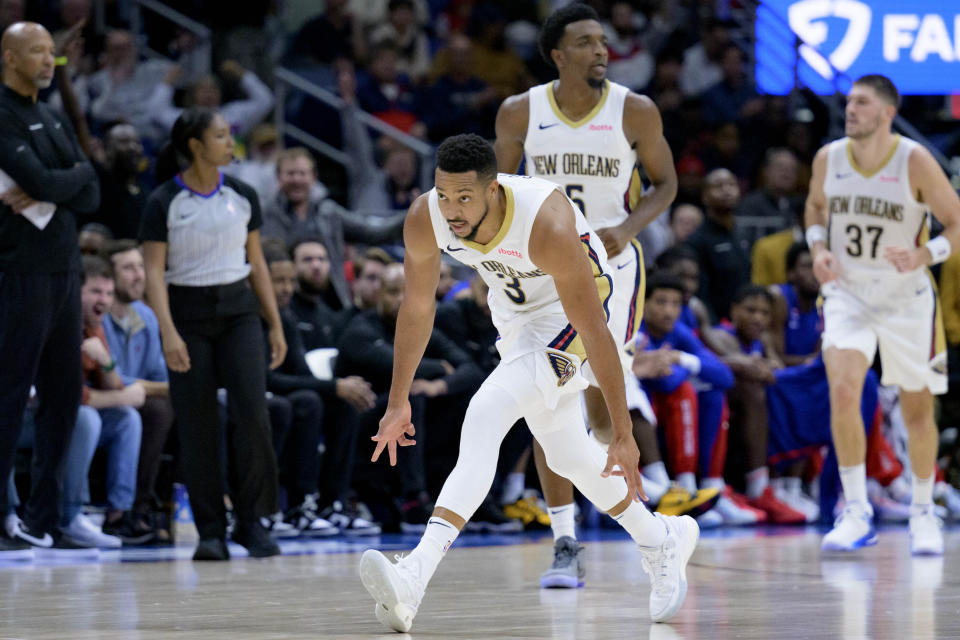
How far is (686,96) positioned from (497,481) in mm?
5892

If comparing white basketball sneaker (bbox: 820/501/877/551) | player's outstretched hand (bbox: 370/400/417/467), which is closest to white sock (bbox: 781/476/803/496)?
white basketball sneaker (bbox: 820/501/877/551)

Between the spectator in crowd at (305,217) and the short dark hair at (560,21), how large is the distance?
11.2ft

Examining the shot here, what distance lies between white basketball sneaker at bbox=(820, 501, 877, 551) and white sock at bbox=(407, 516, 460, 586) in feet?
10.5

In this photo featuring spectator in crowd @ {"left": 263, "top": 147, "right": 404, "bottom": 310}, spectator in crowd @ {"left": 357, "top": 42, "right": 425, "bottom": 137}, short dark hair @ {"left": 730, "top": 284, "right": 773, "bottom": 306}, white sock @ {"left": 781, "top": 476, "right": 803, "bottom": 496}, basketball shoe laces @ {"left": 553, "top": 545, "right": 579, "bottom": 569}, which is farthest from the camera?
spectator in crowd @ {"left": 357, "top": 42, "right": 425, "bottom": 137}

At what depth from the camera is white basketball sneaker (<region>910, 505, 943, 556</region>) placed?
22.6ft

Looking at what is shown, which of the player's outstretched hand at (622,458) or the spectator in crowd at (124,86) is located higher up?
the spectator in crowd at (124,86)

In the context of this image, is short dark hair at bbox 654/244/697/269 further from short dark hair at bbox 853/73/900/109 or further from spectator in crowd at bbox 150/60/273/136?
spectator in crowd at bbox 150/60/273/136

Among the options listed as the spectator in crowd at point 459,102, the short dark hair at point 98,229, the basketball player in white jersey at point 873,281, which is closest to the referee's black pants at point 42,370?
the short dark hair at point 98,229

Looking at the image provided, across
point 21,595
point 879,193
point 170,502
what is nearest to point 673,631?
point 21,595

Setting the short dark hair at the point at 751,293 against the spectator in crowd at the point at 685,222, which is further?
the spectator in crowd at the point at 685,222

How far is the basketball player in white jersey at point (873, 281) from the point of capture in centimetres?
693

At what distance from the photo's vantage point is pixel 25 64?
6445 mm

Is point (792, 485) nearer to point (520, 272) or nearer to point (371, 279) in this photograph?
point (371, 279)

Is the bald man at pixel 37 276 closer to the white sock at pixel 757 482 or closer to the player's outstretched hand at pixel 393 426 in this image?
the player's outstretched hand at pixel 393 426
